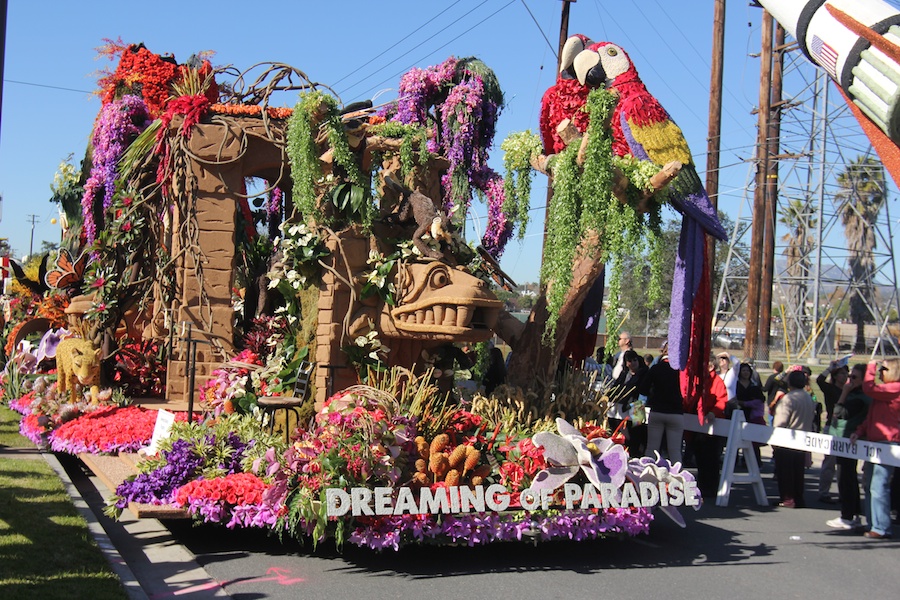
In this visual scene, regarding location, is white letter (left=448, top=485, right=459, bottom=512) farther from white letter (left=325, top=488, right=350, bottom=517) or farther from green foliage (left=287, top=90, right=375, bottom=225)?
green foliage (left=287, top=90, right=375, bottom=225)

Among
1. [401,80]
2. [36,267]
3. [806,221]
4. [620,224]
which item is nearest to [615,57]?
[620,224]

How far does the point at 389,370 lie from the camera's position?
8.39 meters

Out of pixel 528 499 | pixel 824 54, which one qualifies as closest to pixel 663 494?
pixel 528 499

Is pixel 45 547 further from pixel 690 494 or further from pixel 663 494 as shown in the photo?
pixel 690 494

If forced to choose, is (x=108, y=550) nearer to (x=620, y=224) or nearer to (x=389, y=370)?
(x=389, y=370)

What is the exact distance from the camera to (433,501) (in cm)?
677

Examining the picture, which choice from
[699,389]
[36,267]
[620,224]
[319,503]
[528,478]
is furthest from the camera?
[36,267]

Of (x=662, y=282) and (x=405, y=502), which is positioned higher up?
(x=662, y=282)

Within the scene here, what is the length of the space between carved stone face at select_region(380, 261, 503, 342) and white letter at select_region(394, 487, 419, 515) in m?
1.61

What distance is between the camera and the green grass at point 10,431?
38.1ft

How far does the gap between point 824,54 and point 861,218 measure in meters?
19.9

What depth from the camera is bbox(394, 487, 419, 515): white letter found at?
6617 millimetres

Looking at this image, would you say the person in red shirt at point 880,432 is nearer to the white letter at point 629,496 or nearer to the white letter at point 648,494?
the white letter at point 648,494

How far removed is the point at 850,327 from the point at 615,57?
52804 millimetres
